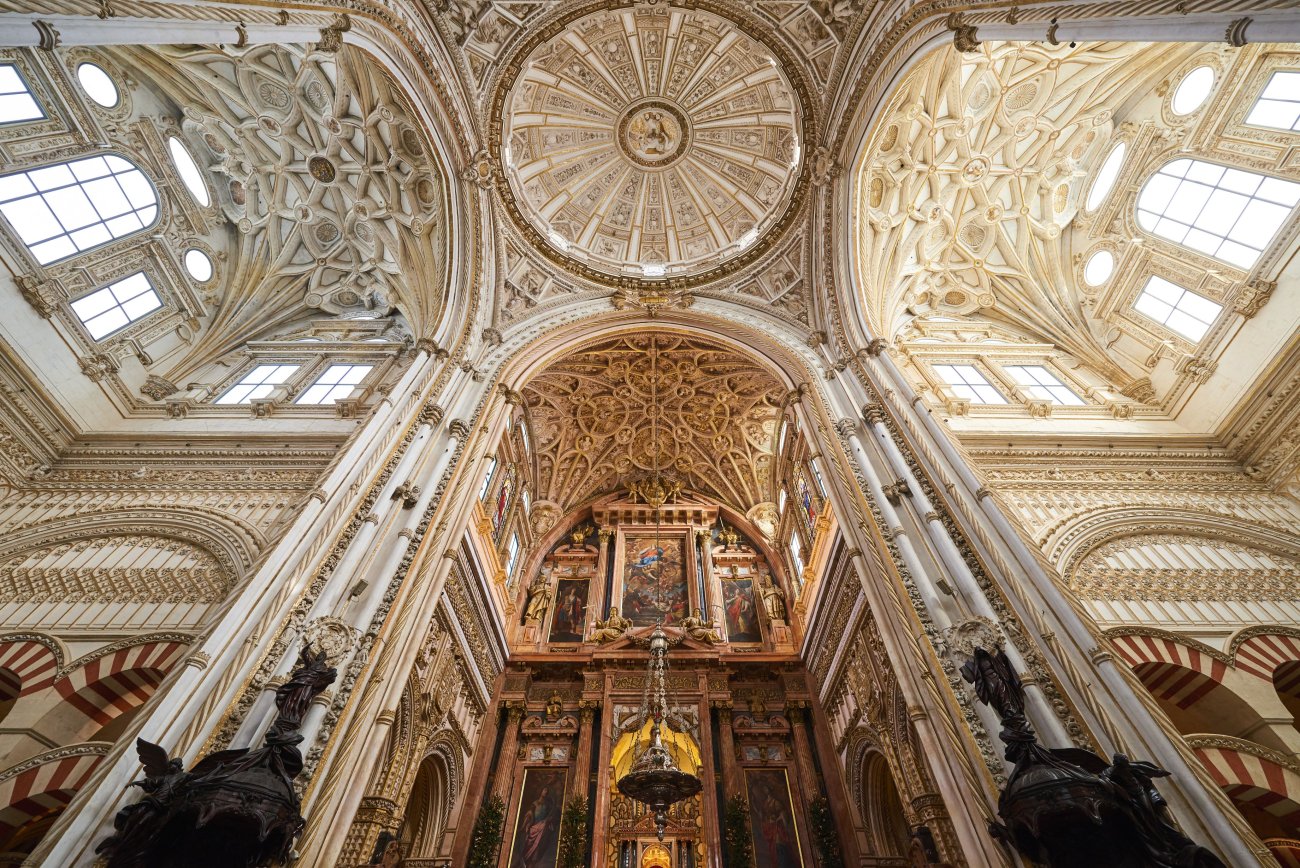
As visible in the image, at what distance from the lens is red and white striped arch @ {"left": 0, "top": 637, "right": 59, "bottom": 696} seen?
7.40 metres

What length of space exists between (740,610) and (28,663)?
14.8 m

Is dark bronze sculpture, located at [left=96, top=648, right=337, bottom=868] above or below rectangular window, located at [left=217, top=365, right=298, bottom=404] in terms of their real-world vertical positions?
below

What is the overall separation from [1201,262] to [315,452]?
18.9m

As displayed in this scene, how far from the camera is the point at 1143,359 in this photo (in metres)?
13.0

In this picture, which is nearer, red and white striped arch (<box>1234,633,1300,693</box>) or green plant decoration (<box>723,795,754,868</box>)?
red and white striped arch (<box>1234,633,1300,693</box>)

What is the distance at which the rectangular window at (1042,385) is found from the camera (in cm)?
1323

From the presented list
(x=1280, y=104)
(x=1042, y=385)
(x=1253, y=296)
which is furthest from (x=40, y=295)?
(x=1280, y=104)

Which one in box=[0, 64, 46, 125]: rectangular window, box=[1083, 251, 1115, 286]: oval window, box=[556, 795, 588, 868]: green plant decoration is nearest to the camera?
box=[0, 64, 46, 125]: rectangular window

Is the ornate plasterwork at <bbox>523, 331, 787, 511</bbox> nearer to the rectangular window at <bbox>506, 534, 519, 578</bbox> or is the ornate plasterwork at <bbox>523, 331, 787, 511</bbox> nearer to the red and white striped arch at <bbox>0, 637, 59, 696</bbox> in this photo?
the rectangular window at <bbox>506, 534, 519, 578</bbox>

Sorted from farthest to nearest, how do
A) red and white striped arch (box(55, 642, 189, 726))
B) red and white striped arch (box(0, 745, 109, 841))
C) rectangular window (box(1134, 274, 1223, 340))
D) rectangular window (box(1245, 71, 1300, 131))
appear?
rectangular window (box(1134, 274, 1223, 340)) < rectangular window (box(1245, 71, 1300, 131)) < red and white striped arch (box(55, 642, 189, 726)) < red and white striped arch (box(0, 745, 109, 841))

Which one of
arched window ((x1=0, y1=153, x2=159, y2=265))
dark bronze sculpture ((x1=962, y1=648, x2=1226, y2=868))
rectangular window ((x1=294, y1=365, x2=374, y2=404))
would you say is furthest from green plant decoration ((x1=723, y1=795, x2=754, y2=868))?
arched window ((x1=0, y1=153, x2=159, y2=265))

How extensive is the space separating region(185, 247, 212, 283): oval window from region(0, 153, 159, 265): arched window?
1.10 m

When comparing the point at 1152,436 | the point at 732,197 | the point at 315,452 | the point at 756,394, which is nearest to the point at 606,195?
the point at 732,197

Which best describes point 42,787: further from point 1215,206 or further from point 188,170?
point 1215,206
